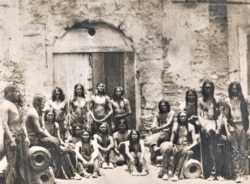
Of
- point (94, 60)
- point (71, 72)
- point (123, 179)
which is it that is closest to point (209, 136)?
point (123, 179)

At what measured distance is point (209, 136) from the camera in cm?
938

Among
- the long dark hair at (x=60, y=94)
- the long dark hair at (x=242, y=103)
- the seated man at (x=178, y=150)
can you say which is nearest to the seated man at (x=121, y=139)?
the seated man at (x=178, y=150)

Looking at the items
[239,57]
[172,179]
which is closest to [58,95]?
[172,179]

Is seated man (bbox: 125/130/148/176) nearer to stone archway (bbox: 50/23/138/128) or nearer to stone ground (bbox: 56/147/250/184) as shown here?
stone ground (bbox: 56/147/250/184)

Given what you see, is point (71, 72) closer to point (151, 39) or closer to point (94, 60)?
point (94, 60)

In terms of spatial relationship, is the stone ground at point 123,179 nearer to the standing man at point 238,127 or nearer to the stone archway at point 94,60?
the standing man at point 238,127

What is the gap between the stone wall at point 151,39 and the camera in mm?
9180

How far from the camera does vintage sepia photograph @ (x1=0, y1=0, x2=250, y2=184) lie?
903 centimetres

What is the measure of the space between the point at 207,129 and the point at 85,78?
1.67m

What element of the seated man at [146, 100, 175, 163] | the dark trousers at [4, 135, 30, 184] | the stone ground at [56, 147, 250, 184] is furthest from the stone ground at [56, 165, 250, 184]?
the dark trousers at [4, 135, 30, 184]

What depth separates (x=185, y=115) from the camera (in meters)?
9.40

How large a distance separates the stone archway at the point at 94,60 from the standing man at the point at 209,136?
0.88m

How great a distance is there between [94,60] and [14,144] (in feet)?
4.90

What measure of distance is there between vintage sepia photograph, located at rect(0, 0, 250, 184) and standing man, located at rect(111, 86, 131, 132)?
0.04ft
